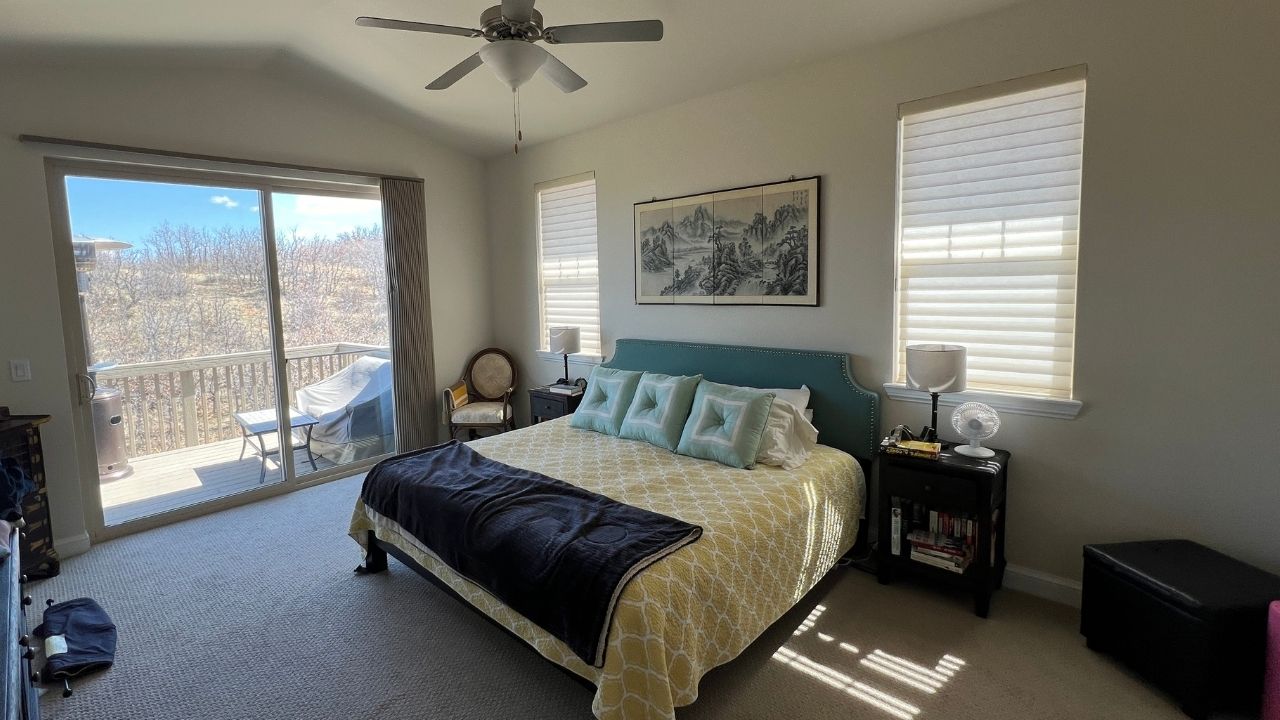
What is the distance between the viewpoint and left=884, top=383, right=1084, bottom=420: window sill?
2783mm

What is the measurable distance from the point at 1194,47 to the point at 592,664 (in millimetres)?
3311

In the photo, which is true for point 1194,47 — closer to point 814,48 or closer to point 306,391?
point 814,48

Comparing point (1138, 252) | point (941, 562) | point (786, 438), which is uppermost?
point (1138, 252)

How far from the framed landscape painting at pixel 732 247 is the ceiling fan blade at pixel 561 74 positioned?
4.62 ft

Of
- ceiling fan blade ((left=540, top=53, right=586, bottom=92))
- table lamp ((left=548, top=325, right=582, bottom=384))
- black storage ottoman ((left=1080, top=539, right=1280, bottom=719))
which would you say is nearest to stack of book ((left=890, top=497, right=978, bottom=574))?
black storage ottoman ((left=1080, top=539, right=1280, bottom=719))

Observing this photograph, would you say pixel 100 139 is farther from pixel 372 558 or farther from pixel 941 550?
pixel 941 550

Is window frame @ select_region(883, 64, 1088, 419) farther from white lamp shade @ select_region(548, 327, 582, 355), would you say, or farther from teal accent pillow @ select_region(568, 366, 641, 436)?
white lamp shade @ select_region(548, 327, 582, 355)

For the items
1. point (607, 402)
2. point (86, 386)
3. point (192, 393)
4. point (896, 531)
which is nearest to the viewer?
point (896, 531)

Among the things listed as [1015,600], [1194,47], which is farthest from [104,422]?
[1194,47]

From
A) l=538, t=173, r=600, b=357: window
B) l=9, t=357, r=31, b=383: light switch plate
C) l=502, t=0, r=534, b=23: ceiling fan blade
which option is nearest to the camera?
l=502, t=0, r=534, b=23: ceiling fan blade

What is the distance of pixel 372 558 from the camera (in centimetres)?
330

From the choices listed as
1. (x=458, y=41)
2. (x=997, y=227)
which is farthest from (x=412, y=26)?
(x=997, y=227)

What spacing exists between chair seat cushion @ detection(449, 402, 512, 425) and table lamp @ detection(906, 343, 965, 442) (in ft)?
10.9

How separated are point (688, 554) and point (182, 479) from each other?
3.97 m
